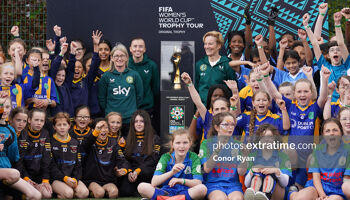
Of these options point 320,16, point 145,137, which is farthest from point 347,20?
point 145,137

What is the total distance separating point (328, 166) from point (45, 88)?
11.8 ft

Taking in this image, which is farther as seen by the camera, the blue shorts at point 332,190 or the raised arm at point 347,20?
the raised arm at point 347,20

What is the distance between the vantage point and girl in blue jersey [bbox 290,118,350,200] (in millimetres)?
5684

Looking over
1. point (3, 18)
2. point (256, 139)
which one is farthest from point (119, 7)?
point (256, 139)

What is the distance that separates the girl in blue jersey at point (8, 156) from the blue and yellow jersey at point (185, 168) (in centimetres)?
130

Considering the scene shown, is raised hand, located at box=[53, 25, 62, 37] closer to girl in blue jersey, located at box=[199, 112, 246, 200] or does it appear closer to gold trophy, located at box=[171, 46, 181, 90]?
gold trophy, located at box=[171, 46, 181, 90]

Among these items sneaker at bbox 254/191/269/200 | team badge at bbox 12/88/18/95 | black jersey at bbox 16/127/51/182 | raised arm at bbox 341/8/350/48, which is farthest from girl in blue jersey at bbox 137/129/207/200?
raised arm at bbox 341/8/350/48

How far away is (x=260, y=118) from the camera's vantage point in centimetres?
656

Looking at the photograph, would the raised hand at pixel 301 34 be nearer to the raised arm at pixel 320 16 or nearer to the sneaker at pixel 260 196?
the raised arm at pixel 320 16

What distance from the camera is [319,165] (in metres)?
5.80

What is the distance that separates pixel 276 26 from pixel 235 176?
3.35 m

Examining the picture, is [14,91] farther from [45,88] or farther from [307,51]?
[307,51]

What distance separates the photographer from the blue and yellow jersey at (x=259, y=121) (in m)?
6.51

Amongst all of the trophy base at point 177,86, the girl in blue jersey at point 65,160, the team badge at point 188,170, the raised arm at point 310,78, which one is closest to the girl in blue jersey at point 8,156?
the girl in blue jersey at point 65,160
